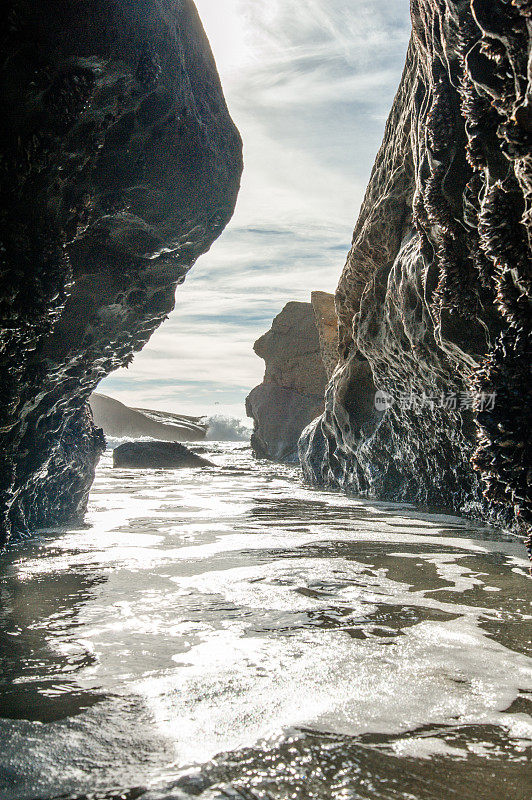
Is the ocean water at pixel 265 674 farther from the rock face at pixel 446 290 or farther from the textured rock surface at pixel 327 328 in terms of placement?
the textured rock surface at pixel 327 328

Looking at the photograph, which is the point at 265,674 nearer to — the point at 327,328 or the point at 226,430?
the point at 327,328

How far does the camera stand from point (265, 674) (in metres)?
2.25

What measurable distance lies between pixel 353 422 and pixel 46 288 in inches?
289

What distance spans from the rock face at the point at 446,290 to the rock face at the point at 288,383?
1103 centimetres

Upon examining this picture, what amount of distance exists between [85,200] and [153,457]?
582 inches

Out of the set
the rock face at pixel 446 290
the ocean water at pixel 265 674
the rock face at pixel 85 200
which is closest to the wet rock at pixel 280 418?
the rock face at pixel 446 290

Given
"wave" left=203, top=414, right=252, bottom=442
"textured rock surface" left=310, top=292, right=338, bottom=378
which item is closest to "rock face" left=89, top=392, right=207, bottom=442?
"wave" left=203, top=414, right=252, bottom=442

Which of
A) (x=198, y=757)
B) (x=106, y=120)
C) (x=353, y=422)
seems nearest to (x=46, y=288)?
(x=106, y=120)

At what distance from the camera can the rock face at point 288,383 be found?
24.2 metres

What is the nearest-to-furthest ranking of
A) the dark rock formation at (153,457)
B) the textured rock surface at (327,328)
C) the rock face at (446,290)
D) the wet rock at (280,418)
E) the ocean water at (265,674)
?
the ocean water at (265,674)
the rock face at (446,290)
the textured rock surface at (327,328)
the dark rock formation at (153,457)
the wet rock at (280,418)

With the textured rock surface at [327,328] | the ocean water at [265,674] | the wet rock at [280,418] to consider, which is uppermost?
the textured rock surface at [327,328]

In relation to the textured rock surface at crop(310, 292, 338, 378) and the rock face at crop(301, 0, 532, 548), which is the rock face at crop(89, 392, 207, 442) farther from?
the rock face at crop(301, 0, 532, 548)

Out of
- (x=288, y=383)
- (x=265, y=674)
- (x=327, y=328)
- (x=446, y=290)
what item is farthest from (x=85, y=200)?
(x=288, y=383)

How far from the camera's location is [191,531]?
5.84 metres
